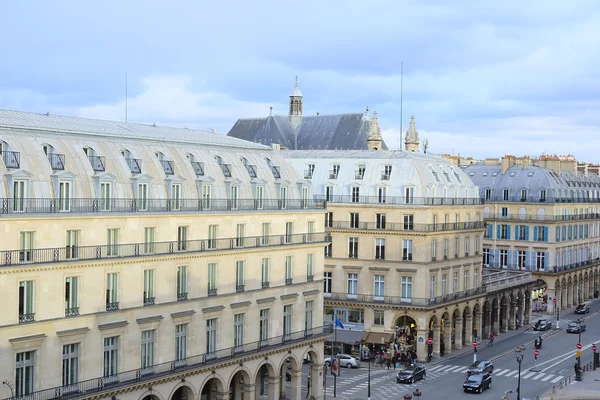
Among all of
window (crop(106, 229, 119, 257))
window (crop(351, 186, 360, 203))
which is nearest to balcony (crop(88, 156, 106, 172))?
window (crop(106, 229, 119, 257))

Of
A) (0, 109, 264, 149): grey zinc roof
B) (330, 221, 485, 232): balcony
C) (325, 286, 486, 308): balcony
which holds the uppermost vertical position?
(0, 109, 264, 149): grey zinc roof

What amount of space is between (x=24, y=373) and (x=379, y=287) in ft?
163

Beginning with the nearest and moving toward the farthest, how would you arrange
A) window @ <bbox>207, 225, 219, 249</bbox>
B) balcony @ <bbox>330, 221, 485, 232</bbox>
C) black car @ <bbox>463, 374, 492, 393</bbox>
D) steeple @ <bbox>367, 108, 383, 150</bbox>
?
window @ <bbox>207, 225, 219, 249</bbox> → black car @ <bbox>463, 374, 492, 393</bbox> → balcony @ <bbox>330, 221, 485, 232</bbox> → steeple @ <bbox>367, 108, 383, 150</bbox>

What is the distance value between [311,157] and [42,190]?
174ft

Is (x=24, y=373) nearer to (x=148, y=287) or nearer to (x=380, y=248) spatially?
(x=148, y=287)

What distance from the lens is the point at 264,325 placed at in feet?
243

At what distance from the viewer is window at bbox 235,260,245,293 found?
71.4 meters

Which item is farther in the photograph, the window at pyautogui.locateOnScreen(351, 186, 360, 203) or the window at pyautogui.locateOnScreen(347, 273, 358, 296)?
the window at pyautogui.locateOnScreen(351, 186, 360, 203)

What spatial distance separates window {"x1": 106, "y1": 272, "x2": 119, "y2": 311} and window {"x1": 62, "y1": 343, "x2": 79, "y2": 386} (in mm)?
3527

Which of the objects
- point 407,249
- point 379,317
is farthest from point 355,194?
point 379,317

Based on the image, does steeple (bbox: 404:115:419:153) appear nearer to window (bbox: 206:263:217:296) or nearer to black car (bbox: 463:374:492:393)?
black car (bbox: 463:374:492:393)

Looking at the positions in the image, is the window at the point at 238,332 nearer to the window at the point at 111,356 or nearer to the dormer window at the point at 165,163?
the dormer window at the point at 165,163

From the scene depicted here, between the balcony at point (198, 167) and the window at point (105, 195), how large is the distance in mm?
9996

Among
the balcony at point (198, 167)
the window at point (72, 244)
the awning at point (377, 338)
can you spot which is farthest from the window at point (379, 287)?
the window at point (72, 244)
